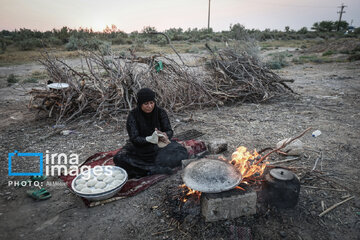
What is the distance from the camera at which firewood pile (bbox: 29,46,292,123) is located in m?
5.31

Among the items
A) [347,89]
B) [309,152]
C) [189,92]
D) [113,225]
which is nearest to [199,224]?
[113,225]

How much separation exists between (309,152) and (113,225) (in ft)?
10.8

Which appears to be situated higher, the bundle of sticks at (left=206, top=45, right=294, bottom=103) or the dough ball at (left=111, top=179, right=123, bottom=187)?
the bundle of sticks at (left=206, top=45, right=294, bottom=103)

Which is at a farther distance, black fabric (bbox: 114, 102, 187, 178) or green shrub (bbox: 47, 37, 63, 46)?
green shrub (bbox: 47, 37, 63, 46)

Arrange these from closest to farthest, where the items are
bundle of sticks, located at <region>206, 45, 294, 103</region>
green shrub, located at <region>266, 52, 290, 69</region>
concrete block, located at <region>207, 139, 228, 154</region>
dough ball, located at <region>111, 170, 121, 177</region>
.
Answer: dough ball, located at <region>111, 170, 121, 177</region>, concrete block, located at <region>207, 139, 228, 154</region>, bundle of sticks, located at <region>206, 45, 294, 103</region>, green shrub, located at <region>266, 52, 290, 69</region>

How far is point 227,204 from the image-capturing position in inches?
86.0

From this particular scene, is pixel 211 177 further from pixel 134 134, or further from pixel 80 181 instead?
pixel 80 181

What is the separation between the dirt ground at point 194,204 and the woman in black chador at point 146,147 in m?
0.29

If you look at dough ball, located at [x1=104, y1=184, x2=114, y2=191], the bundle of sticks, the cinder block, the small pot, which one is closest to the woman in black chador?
dough ball, located at [x1=104, y1=184, x2=114, y2=191]

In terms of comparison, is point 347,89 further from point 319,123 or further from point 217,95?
point 217,95

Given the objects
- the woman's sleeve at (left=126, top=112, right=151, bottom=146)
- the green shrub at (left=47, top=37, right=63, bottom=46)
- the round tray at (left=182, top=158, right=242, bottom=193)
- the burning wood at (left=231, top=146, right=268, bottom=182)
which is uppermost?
the green shrub at (left=47, top=37, right=63, bottom=46)

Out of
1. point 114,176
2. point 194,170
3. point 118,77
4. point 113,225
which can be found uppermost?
point 118,77

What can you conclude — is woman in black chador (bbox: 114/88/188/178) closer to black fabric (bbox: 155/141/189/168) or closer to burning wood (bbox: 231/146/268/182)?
black fabric (bbox: 155/141/189/168)

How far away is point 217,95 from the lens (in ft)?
21.0
